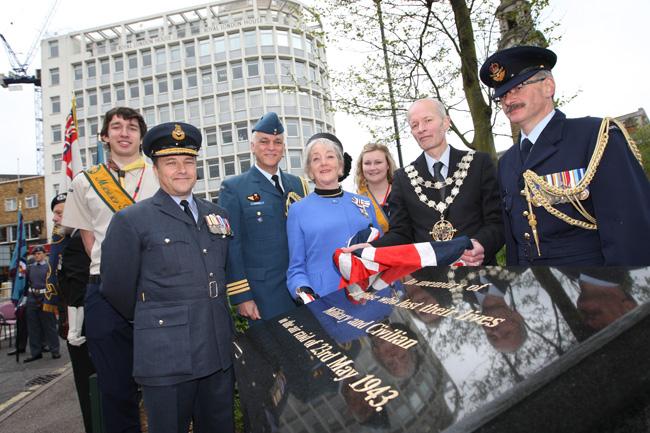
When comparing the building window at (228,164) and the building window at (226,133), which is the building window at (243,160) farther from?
the building window at (226,133)

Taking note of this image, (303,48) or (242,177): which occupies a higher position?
(303,48)

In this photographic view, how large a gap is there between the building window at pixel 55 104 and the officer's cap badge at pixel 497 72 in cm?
6038

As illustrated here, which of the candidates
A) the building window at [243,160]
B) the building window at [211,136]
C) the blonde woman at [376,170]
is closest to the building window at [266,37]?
the building window at [211,136]

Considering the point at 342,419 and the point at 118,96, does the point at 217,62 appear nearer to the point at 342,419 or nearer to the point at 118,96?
the point at 118,96

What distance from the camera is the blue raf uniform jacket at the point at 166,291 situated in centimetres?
218

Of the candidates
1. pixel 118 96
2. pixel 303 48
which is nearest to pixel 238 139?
pixel 303 48

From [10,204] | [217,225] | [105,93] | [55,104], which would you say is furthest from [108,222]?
[55,104]

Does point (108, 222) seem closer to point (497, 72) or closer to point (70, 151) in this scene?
point (70, 151)

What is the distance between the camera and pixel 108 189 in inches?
122

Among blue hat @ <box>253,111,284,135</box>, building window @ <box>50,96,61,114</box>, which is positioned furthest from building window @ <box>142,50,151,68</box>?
blue hat @ <box>253,111,284,135</box>

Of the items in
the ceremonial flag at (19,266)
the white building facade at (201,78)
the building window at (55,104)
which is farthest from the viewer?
the building window at (55,104)

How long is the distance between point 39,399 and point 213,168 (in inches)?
1772

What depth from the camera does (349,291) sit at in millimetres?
Result: 2266

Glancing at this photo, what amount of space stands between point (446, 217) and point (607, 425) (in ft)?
6.60
